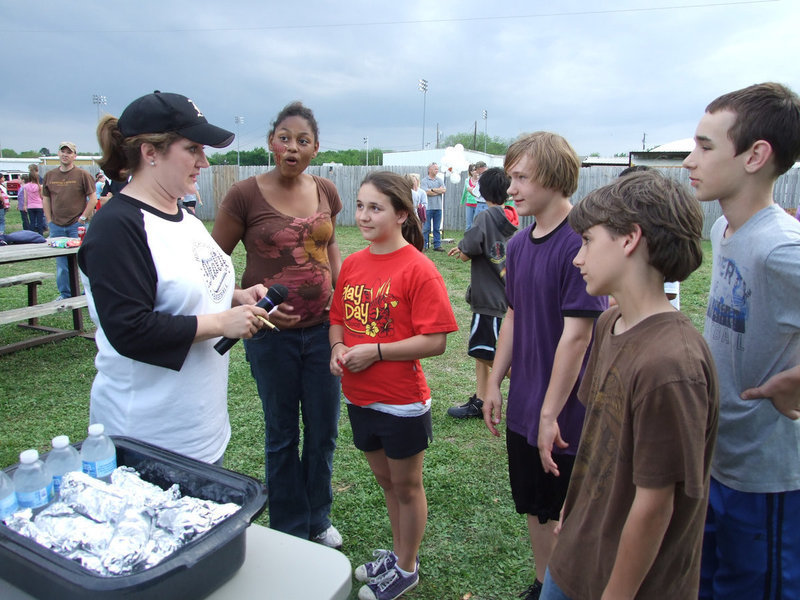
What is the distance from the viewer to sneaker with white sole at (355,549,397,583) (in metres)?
2.65

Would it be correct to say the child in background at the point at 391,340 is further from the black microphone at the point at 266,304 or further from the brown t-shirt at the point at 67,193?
the brown t-shirt at the point at 67,193

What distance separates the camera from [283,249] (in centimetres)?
262

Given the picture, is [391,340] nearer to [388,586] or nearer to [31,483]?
[388,586]

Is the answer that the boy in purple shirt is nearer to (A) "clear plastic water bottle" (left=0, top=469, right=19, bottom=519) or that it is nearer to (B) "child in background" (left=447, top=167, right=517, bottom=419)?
(A) "clear plastic water bottle" (left=0, top=469, right=19, bottom=519)

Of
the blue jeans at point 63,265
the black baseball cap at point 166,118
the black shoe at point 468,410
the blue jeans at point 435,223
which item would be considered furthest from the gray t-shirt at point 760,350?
the blue jeans at point 435,223

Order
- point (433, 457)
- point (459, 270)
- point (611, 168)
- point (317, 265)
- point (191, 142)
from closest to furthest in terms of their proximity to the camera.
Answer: point (191, 142) → point (317, 265) → point (433, 457) → point (459, 270) → point (611, 168)

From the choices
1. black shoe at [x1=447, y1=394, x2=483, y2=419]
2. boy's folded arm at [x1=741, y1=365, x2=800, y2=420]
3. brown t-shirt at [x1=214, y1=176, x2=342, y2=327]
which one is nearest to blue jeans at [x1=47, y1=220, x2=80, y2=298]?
black shoe at [x1=447, y1=394, x2=483, y2=419]

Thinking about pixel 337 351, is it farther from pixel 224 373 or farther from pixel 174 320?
pixel 174 320

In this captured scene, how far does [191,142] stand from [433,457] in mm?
2824

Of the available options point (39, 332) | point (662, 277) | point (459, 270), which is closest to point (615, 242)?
point (662, 277)

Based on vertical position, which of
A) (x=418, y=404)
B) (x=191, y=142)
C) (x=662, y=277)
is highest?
(x=191, y=142)

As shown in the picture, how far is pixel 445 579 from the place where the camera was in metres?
2.75

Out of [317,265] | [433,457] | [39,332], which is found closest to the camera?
[317,265]

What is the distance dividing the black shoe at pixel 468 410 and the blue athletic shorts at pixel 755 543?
2.77 metres
